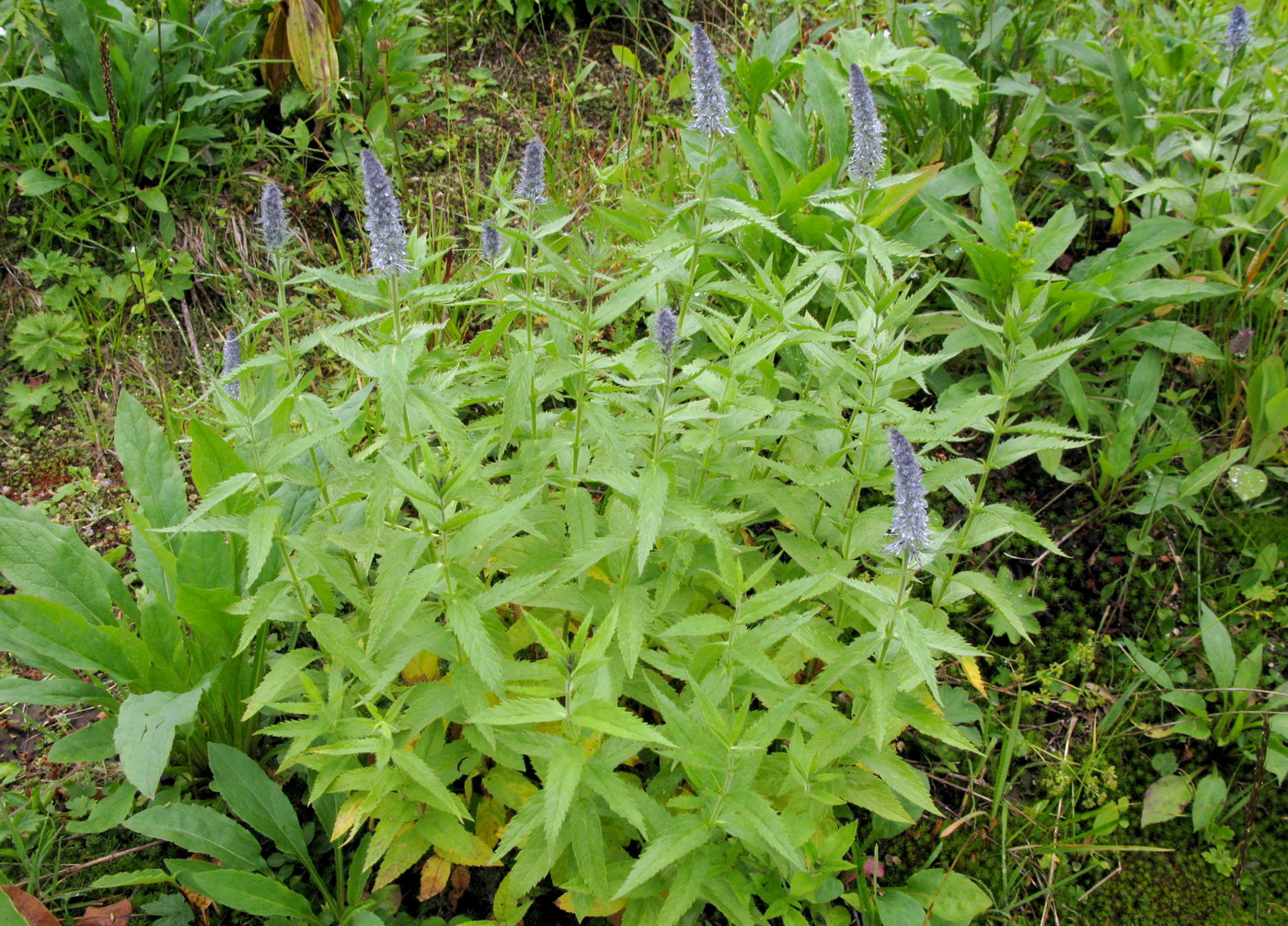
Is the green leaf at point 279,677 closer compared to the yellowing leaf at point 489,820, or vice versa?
the green leaf at point 279,677

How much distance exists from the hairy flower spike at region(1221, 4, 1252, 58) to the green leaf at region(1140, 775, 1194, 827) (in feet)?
8.74

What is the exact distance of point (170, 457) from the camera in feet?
9.41

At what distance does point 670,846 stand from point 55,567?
6.72 feet

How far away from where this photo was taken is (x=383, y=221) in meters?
1.90

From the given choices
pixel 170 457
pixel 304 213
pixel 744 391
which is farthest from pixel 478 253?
pixel 744 391

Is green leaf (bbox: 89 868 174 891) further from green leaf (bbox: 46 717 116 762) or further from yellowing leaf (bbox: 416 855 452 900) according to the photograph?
yellowing leaf (bbox: 416 855 452 900)

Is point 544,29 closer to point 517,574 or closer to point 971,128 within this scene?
point 971,128

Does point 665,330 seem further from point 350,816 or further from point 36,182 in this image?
point 36,182

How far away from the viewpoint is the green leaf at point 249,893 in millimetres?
2193

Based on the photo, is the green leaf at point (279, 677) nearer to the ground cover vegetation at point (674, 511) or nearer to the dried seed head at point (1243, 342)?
the ground cover vegetation at point (674, 511)

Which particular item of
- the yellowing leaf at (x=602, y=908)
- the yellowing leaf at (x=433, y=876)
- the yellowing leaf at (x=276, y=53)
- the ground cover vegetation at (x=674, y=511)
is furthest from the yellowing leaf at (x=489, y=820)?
the yellowing leaf at (x=276, y=53)

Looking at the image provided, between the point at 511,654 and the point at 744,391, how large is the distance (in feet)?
3.28

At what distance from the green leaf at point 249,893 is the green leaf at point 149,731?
274 mm

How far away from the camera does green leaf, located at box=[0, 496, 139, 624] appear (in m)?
2.60
